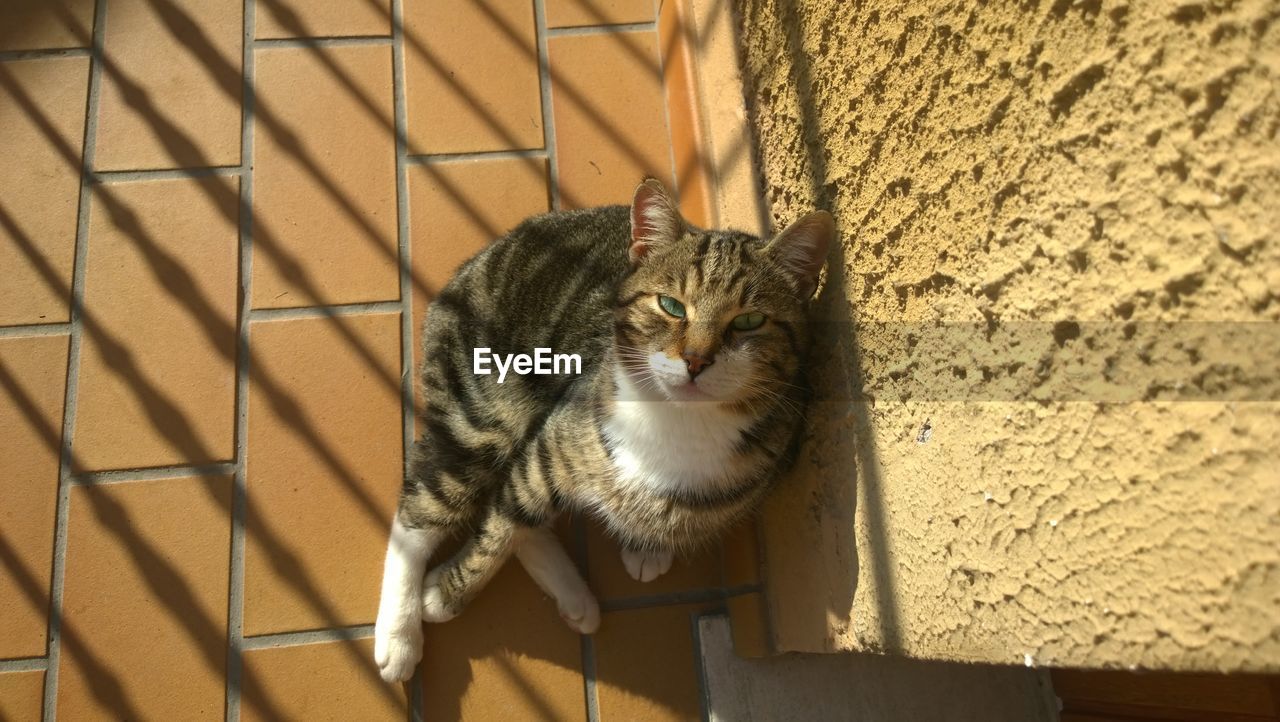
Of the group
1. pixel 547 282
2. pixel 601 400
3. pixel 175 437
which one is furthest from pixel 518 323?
pixel 175 437

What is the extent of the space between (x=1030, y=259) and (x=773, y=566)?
0.79 m

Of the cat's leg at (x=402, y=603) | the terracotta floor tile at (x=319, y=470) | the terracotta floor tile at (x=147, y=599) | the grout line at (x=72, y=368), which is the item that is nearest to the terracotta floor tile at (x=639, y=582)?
the cat's leg at (x=402, y=603)

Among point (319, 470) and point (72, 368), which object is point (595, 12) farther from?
point (72, 368)

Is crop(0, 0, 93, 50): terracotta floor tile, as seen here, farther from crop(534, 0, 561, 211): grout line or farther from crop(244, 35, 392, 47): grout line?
crop(534, 0, 561, 211): grout line

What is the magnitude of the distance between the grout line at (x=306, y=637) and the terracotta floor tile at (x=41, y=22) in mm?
1304

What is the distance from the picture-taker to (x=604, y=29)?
6.01 feet

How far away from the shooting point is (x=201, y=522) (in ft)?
4.92

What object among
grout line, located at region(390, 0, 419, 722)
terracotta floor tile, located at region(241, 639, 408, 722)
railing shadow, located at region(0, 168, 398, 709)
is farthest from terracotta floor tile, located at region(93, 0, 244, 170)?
terracotta floor tile, located at region(241, 639, 408, 722)

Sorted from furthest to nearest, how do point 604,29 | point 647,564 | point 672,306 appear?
point 604,29, point 647,564, point 672,306

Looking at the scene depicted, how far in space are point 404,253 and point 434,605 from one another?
0.71 m

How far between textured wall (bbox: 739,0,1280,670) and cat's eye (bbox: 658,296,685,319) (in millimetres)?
218

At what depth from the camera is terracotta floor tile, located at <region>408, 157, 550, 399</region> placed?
1.66 metres

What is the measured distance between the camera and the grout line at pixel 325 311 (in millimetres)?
1606

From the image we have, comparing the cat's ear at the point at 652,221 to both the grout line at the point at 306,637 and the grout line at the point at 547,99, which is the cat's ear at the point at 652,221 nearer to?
the grout line at the point at 547,99
